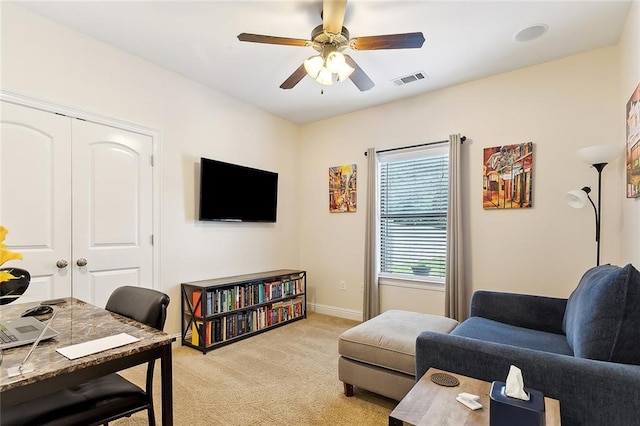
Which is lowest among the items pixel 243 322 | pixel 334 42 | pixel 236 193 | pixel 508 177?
pixel 243 322

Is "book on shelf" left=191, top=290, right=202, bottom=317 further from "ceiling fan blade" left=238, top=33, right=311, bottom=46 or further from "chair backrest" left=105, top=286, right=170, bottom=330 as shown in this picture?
"ceiling fan blade" left=238, top=33, right=311, bottom=46

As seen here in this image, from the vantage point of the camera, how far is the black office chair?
119 cm

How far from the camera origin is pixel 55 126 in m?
2.55

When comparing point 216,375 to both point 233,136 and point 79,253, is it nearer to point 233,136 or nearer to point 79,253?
point 79,253

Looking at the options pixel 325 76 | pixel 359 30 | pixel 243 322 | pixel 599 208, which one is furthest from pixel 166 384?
pixel 599 208

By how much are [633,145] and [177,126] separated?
12.7 ft

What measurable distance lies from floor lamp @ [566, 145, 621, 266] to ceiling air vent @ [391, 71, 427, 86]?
160 centimetres

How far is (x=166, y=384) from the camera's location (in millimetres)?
1239

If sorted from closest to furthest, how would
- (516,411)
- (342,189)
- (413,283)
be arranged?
(516,411), (413,283), (342,189)

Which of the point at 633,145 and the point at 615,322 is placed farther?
the point at 633,145

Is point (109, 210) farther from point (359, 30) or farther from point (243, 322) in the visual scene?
point (359, 30)

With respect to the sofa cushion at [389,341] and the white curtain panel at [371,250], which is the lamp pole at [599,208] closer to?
the sofa cushion at [389,341]

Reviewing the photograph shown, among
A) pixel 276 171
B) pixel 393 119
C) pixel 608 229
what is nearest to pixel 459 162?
pixel 393 119

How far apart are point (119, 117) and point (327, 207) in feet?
8.88
